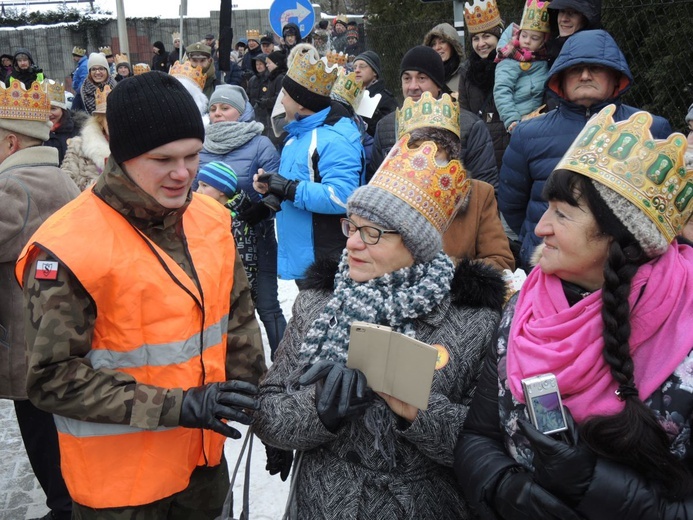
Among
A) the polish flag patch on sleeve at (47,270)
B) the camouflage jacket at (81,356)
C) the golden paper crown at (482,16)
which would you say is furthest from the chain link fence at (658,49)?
the polish flag patch on sleeve at (47,270)

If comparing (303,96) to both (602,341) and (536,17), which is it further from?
(602,341)

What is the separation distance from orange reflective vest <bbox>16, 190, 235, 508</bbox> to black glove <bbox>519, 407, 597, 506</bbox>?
1075mm

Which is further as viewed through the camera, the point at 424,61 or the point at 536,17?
the point at 536,17

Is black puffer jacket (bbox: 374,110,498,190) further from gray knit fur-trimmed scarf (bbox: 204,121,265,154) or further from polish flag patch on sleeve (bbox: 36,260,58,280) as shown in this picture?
polish flag patch on sleeve (bbox: 36,260,58,280)

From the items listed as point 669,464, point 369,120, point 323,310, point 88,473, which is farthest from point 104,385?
point 369,120

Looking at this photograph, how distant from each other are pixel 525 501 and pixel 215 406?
0.92 m

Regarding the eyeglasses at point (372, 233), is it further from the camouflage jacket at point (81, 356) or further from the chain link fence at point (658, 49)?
the chain link fence at point (658, 49)

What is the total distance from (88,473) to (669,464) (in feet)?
5.45

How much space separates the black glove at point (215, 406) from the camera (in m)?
2.06

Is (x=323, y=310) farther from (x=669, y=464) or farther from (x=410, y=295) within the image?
(x=669, y=464)

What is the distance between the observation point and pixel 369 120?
713 cm

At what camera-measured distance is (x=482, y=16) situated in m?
6.57

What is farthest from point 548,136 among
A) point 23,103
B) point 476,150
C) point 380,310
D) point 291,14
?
point 291,14

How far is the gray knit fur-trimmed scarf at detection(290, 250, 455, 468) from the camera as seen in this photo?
217 cm
